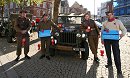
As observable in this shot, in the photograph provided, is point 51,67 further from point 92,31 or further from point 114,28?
point 114,28

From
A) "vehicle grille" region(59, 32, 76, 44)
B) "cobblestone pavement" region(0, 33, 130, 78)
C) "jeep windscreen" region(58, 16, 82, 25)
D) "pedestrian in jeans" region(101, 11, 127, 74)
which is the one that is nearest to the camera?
"cobblestone pavement" region(0, 33, 130, 78)

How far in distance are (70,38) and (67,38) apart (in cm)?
14

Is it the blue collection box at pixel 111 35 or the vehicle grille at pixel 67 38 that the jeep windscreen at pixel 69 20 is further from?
the blue collection box at pixel 111 35

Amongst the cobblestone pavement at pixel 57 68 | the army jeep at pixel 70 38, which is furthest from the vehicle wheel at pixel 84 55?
the cobblestone pavement at pixel 57 68

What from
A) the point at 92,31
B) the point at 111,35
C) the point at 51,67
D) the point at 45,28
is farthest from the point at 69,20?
the point at 111,35

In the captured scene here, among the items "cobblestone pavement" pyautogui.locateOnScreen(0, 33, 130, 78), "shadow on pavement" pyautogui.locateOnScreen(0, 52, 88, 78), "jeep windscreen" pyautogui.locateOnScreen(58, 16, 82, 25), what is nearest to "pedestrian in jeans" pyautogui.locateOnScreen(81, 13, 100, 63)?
"cobblestone pavement" pyautogui.locateOnScreen(0, 33, 130, 78)

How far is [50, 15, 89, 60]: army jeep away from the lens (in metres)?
9.88

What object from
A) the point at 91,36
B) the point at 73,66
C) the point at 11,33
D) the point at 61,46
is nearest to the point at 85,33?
the point at 91,36

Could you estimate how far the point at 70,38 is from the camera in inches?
401

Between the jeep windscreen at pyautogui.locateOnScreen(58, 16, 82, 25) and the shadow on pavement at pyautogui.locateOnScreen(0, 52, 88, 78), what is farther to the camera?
the jeep windscreen at pyautogui.locateOnScreen(58, 16, 82, 25)

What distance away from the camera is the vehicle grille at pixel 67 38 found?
10125 mm

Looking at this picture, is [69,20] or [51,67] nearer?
[51,67]

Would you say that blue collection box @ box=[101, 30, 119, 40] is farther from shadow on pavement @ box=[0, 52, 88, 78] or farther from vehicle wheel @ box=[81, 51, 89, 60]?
vehicle wheel @ box=[81, 51, 89, 60]

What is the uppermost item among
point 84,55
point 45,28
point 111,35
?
point 45,28
